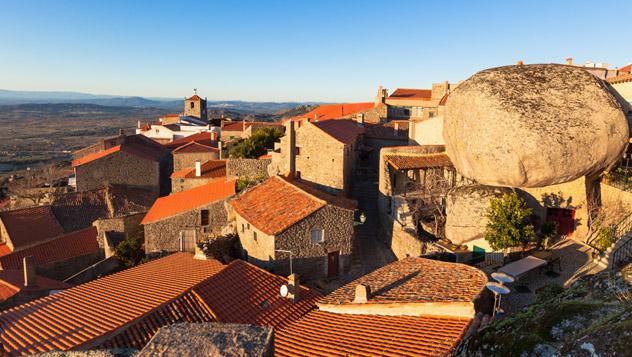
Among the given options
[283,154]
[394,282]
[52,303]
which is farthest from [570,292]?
[283,154]

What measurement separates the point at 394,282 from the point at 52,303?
12609 millimetres

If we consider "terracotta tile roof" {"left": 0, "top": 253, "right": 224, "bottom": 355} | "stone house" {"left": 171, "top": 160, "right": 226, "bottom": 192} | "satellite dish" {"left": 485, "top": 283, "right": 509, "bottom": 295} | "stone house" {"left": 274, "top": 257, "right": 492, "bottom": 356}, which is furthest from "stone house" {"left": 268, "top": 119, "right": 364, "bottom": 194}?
"satellite dish" {"left": 485, "top": 283, "right": 509, "bottom": 295}

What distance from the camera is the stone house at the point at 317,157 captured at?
87.4 ft

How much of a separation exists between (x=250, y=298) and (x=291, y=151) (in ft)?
45.2

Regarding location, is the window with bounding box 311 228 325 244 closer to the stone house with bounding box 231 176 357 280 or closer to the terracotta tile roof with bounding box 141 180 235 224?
the stone house with bounding box 231 176 357 280

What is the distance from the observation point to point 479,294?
10.5 meters

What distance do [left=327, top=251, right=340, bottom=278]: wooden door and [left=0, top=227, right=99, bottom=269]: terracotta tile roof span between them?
63.7 feet

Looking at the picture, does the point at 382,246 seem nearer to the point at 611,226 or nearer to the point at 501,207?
the point at 501,207

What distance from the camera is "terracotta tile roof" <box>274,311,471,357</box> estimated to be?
9225 mm

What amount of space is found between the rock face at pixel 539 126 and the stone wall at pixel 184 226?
14.4 meters

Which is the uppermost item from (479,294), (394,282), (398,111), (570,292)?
(398,111)

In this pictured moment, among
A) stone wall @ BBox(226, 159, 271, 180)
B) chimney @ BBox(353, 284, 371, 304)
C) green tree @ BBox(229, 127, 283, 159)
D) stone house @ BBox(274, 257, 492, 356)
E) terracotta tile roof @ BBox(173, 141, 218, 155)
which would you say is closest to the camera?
stone house @ BBox(274, 257, 492, 356)

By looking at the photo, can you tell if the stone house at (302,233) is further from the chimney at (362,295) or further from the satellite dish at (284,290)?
the chimney at (362,295)

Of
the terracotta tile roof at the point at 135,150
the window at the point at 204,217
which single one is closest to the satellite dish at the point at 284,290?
the window at the point at 204,217
